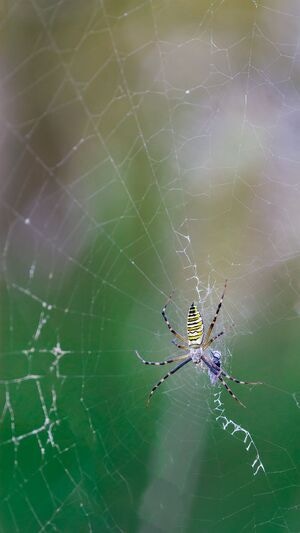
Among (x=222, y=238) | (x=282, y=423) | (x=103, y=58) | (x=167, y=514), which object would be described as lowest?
(x=167, y=514)

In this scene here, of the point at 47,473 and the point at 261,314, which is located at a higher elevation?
the point at 261,314

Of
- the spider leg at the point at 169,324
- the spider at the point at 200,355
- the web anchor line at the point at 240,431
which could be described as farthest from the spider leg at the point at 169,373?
the web anchor line at the point at 240,431

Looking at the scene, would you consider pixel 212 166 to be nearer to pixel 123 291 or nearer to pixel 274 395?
pixel 123 291

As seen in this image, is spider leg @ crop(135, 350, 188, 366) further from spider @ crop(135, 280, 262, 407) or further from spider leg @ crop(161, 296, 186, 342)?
spider leg @ crop(161, 296, 186, 342)

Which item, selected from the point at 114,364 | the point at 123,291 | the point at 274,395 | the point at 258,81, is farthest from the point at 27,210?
the point at 274,395

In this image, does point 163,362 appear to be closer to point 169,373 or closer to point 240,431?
point 169,373

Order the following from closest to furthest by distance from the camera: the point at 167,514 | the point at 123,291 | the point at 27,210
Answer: the point at 27,210 → the point at 167,514 → the point at 123,291
